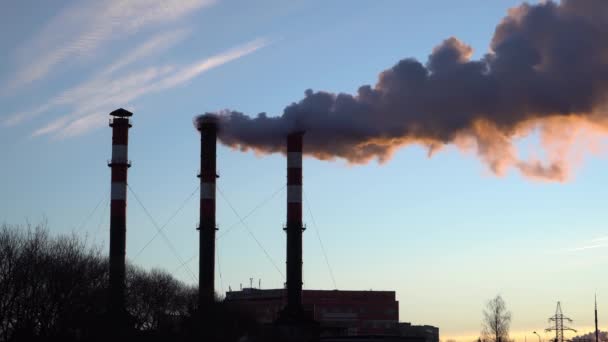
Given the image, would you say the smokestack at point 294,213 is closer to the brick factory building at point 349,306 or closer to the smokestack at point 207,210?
the smokestack at point 207,210

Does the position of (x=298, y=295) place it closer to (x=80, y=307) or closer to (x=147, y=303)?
(x=147, y=303)

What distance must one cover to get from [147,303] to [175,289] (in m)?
5.48

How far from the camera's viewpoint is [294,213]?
6188cm

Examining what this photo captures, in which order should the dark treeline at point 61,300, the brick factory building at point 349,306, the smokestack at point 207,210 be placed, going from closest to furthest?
1. the dark treeline at point 61,300
2. the smokestack at point 207,210
3. the brick factory building at point 349,306

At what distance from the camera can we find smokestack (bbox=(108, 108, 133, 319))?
59469mm

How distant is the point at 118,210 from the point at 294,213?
30.6ft

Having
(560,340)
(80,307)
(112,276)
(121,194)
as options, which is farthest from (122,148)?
(560,340)

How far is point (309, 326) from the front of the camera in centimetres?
6319

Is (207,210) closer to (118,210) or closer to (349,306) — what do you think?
(118,210)

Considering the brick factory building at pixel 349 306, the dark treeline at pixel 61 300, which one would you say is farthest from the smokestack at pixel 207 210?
the brick factory building at pixel 349 306

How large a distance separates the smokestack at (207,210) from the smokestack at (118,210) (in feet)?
14.4

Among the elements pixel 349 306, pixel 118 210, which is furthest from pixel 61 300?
pixel 349 306

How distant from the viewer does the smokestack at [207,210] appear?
6450 cm

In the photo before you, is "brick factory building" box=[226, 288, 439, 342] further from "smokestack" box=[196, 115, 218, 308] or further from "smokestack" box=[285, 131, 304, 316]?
"smokestack" box=[285, 131, 304, 316]
